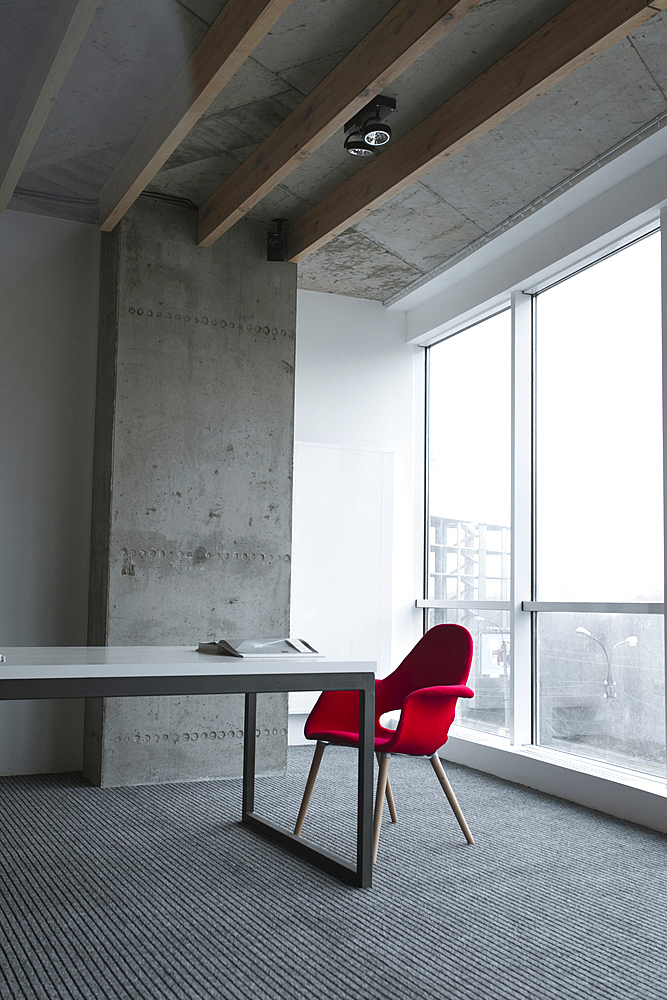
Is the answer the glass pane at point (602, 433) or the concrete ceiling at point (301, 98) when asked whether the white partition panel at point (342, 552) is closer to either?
the glass pane at point (602, 433)

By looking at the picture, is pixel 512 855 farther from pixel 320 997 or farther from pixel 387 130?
pixel 387 130

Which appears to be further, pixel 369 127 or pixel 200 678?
pixel 369 127

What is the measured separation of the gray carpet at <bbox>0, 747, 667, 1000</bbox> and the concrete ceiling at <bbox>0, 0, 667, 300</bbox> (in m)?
3.07

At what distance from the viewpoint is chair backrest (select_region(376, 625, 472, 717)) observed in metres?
3.63

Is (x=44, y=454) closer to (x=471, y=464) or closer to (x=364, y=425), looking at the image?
(x=364, y=425)

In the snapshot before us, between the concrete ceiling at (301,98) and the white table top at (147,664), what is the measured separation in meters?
2.29

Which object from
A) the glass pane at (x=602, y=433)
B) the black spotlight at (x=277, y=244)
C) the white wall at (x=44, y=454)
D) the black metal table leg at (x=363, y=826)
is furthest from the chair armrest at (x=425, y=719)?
the black spotlight at (x=277, y=244)

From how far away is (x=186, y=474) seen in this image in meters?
4.79

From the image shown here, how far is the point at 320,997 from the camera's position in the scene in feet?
6.95

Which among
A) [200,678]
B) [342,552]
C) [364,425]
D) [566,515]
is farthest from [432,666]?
[364,425]

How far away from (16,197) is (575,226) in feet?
10.0

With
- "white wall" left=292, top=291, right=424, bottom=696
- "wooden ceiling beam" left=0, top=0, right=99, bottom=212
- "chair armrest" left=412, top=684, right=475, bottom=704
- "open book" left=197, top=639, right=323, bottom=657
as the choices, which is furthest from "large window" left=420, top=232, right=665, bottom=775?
"wooden ceiling beam" left=0, top=0, right=99, bottom=212

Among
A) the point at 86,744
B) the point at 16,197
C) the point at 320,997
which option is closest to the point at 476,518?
the point at 86,744

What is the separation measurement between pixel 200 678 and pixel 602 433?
2.84 m
